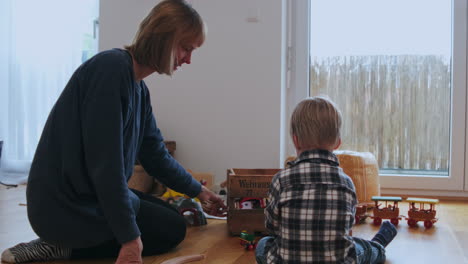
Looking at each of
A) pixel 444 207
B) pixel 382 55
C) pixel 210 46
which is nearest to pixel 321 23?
pixel 382 55

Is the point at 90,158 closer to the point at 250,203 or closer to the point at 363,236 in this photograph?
the point at 250,203

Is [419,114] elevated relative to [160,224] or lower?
elevated

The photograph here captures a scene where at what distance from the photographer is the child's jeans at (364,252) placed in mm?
1536

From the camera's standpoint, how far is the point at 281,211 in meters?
1.33

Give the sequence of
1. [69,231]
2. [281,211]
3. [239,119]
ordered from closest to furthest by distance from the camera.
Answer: [281,211] < [69,231] < [239,119]

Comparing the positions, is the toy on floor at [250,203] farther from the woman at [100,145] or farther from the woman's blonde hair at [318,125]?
the woman's blonde hair at [318,125]

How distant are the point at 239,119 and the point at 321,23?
87 centimetres

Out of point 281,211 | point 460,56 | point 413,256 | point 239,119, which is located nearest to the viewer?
point 281,211

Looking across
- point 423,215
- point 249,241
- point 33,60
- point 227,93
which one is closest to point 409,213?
point 423,215

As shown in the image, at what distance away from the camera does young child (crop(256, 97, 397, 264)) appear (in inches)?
50.1

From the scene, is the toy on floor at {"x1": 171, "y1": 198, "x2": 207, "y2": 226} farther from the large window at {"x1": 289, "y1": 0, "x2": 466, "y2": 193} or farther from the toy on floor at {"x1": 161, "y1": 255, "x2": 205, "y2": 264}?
the large window at {"x1": 289, "y1": 0, "x2": 466, "y2": 193}

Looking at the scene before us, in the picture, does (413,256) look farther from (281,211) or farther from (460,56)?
(460,56)

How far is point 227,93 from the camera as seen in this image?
3.28m

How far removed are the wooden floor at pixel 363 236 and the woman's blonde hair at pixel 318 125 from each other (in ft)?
2.02
